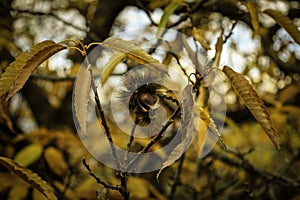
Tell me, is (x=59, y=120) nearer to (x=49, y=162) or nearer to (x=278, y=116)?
(x=49, y=162)

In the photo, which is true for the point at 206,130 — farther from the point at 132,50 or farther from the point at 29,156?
the point at 29,156

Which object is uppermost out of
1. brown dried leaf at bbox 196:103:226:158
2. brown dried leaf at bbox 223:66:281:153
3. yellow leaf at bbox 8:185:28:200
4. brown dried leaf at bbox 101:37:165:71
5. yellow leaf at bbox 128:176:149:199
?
brown dried leaf at bbox 101:37:165:71

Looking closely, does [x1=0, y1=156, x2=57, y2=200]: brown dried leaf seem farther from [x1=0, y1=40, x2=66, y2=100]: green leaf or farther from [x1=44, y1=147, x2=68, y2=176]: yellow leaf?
[x1=44, y1=147, x2=68, y2=176]: yellow leaf

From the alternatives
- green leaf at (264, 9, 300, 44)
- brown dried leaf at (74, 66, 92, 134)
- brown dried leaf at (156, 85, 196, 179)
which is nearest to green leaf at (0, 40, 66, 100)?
brown dried leaf at (74, 66, 92, 134)

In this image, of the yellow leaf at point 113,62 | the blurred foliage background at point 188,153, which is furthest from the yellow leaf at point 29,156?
the yellow leaf at point 113,62

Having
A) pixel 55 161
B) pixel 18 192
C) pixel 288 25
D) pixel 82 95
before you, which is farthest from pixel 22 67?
pixel 55 161

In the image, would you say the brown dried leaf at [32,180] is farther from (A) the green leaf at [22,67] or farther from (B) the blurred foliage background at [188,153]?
(B) the blurred foliage background at [188,153]
